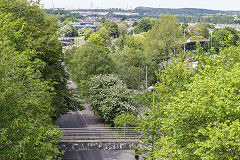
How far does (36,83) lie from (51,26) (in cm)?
1106

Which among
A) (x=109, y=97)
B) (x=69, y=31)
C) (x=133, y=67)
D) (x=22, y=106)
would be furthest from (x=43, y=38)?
(x=69, y=31)

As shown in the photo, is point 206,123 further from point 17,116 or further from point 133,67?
point 133,67

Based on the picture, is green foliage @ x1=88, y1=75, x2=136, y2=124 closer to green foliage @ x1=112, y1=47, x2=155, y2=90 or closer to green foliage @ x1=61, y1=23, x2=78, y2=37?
green foliage @ x1=112, y1=47, x2=155, y2=90

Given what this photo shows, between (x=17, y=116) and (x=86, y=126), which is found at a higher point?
(x=17, y=116)

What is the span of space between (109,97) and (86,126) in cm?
513

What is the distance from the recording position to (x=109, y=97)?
2770cm

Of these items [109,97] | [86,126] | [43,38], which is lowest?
[86,126]

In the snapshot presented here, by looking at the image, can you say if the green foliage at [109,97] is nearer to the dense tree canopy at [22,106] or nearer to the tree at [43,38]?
the tree at [43,38]

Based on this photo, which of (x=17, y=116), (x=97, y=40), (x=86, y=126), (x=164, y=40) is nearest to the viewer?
(x=17, y=116)

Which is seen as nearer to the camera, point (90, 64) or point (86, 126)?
point (86, 126)

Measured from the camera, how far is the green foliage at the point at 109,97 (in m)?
26.9

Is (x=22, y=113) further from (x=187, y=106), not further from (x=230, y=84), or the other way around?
(x=230, y=84)

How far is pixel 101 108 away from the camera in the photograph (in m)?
28.0

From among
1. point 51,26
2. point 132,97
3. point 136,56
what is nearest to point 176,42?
point 136,56
